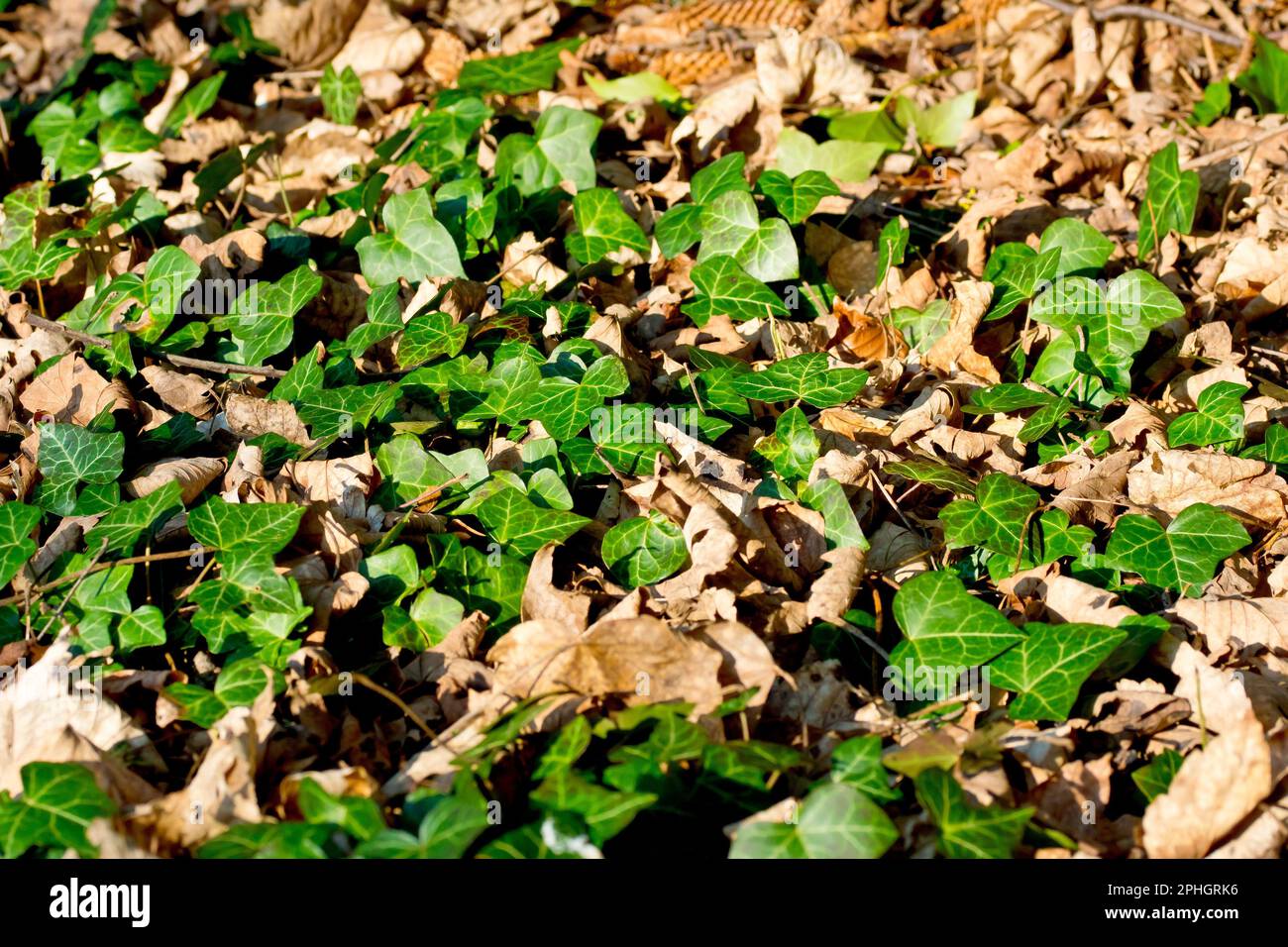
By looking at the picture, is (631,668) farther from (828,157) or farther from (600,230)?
(828,157)

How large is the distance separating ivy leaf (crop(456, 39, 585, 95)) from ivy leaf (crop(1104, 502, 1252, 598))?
2218 millimetres

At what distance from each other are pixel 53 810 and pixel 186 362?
127 cm

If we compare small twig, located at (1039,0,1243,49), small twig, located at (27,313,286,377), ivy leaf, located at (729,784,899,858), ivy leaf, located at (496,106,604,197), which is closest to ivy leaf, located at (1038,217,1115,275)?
ivy leaf, located at (496,106,604,197)

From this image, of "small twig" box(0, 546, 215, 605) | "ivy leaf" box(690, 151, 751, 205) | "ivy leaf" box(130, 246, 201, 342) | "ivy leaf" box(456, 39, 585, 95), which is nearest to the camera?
"small twig" box(0, 546, 215, 605)

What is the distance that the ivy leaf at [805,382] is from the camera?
7.95 ft

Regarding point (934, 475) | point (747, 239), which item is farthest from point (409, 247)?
point (934, 475)

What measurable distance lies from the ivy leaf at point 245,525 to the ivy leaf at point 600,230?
119 cm

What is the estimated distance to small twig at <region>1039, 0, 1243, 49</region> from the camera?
12.1 feet

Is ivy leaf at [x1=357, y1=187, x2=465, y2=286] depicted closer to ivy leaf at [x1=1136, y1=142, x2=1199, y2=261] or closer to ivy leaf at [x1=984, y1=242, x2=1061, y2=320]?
ivy leaf at [x1=984, y1=242, x2=1061, y2=320]

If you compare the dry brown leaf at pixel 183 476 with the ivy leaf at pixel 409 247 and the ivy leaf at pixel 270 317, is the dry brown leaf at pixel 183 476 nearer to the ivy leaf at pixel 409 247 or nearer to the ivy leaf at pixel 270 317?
the ivy leaf at pixel 270 317

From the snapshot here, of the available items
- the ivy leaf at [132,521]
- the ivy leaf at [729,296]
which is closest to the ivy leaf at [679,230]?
the ivy leaf at [729,296]

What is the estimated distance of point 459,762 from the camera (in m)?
1.65
